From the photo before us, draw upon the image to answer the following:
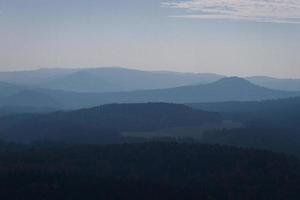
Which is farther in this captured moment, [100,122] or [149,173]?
[100,122]

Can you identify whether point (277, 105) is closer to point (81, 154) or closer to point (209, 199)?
point (81, 154)

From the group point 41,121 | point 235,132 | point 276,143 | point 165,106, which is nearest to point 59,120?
point 41,121

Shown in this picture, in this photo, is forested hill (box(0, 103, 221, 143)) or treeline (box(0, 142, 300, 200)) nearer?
treeline (box(0, 142, 300, 200))

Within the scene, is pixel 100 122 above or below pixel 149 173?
below

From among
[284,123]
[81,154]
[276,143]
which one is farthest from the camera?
[284,123]
